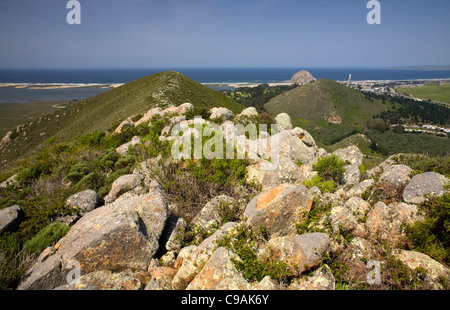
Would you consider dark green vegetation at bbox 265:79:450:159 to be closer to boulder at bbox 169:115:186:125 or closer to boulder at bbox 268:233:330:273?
boulder at bbox 169:115:186:125

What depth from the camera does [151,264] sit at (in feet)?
13.9

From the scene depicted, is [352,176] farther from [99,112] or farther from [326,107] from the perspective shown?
[326,107]

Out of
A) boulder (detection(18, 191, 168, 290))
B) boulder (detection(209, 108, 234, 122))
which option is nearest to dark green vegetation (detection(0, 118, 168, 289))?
boulder (detection(18, 191, 168, 290))

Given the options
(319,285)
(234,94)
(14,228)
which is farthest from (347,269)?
(234,94)

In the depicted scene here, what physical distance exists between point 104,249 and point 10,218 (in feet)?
10.9

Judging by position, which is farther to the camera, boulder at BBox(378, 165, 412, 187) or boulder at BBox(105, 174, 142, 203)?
boulder at BBox(105, 174, 142, 203)

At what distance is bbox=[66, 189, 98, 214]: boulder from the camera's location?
19.3 feet

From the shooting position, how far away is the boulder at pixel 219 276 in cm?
356

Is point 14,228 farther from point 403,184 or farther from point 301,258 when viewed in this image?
point 403,184

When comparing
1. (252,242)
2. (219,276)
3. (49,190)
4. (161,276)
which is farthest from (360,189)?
(49,190)

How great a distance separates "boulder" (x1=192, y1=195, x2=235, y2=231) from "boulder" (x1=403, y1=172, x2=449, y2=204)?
4.33m

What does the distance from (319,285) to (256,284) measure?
1043 mm

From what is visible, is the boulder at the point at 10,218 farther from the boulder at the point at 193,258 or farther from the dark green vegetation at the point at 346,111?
the dark green vegetation at the point at 346,111

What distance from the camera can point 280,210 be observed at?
486 centimetres
